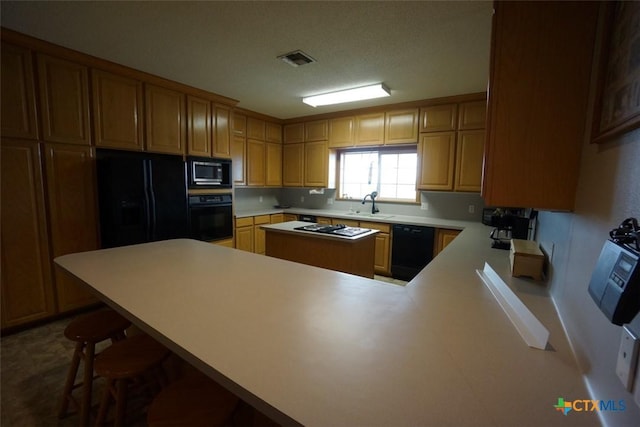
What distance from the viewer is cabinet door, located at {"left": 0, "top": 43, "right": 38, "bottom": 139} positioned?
2.25 meters

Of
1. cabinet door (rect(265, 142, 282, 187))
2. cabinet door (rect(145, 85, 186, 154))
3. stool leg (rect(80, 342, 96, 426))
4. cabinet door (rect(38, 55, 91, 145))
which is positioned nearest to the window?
cabinet door (rect(265, 142, 282, 187))

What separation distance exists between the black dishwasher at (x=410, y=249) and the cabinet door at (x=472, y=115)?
4.54 ft

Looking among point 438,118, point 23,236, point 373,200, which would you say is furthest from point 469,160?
point 23,236

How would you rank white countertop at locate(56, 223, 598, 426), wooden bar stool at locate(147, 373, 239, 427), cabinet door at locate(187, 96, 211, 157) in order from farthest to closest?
cabinet door at locate(187, 96, 211, 157) → wooden bar stool at locate(147, 373, 239, 427) → white countertop at locate(56, 223, 598, 426)

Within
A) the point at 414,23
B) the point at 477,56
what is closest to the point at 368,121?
the point at 477,56

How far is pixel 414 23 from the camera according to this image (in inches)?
78.2

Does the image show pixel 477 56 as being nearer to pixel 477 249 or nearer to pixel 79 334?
pixel 477 249

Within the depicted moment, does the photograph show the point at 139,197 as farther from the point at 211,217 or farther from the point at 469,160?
the point at 469,160

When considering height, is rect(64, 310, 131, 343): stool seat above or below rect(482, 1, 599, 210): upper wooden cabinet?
below

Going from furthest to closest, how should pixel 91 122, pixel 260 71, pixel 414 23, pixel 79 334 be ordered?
1. pixel 260 71
2. pixel 91 122
3. pixel 414 23
4. pixel 79 334

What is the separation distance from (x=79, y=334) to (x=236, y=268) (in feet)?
2.95

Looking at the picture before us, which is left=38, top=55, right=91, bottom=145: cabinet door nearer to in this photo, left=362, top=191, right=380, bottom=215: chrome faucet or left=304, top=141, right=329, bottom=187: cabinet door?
left=304, top=141, right=329, bottom=187: cabinet door

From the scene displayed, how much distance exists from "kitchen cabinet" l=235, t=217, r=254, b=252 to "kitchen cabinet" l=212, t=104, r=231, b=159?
1.03 meters

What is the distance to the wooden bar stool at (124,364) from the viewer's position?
1233 millimetres
